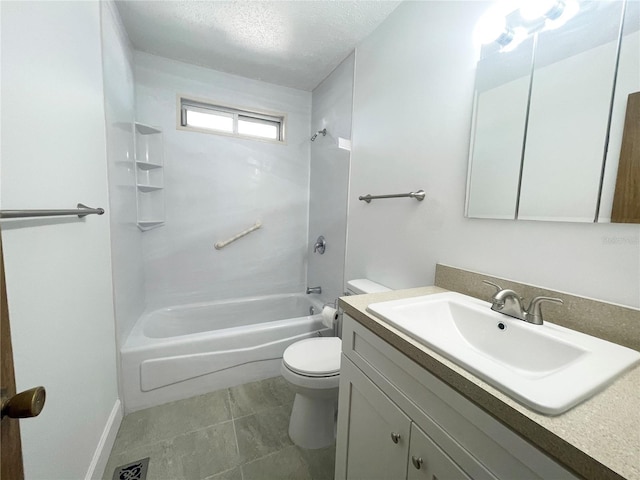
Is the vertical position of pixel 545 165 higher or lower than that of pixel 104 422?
higher

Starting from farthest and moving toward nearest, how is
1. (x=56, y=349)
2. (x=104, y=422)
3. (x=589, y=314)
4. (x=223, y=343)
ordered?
(x=223, y=343) → (x=104, y=422) → (x=56, y=349) → (x=589, y=314)

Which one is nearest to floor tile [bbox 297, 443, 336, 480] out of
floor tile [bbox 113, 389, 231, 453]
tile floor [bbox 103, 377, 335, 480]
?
tile floor [bbox 103, 377, 335, 480]

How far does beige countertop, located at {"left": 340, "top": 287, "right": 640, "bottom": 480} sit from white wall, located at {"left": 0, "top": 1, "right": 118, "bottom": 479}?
116cm

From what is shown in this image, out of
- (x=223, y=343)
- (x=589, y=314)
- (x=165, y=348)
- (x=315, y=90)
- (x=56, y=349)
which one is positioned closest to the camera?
(x=589, y=314)

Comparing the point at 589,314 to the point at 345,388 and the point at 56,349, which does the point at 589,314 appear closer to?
the point at 345,388

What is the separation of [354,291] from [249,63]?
2.05 metres

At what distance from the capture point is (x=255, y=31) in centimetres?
173

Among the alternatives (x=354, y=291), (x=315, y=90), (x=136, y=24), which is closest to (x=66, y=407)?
(x=354, y=291)

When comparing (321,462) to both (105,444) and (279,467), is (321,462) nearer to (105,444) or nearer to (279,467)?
(279,467)

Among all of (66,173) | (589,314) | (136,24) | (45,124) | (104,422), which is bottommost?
(104,422)

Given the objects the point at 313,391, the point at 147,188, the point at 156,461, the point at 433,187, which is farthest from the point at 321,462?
the point at 147,188

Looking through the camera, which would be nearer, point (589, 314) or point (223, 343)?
point (589, 314)

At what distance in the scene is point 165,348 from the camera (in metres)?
1.66

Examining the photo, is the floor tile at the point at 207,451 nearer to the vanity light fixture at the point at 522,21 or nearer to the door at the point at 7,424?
the door at the point at 7,424
